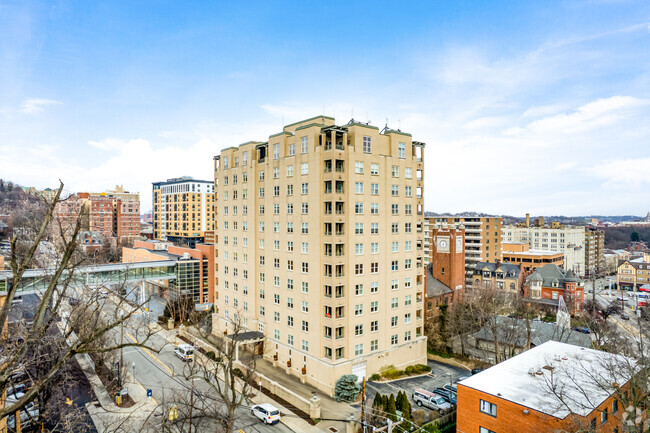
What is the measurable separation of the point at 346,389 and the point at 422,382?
9.71 meters

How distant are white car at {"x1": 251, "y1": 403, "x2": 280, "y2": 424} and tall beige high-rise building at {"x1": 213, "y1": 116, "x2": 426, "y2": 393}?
6.61 metres

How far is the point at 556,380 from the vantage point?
86.1ft

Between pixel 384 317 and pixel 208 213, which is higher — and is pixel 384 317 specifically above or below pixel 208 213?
below

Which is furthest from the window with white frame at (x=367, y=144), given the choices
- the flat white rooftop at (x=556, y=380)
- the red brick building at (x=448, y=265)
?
the red brick building at (x=448, y=265)

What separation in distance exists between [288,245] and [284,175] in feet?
25.6

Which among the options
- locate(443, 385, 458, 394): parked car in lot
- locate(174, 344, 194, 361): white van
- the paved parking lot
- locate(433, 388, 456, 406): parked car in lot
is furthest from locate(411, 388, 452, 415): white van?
locate(174, 344, 194, 361): white van

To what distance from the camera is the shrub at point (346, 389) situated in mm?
35625

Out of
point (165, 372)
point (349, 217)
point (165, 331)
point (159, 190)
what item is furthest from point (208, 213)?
point (349, 217)

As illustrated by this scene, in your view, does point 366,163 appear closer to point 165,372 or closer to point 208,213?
point 165,372

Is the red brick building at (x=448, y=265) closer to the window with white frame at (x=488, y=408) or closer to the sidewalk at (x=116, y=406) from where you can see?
the window with white frame at (x=488, y=408)

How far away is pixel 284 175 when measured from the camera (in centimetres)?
4291

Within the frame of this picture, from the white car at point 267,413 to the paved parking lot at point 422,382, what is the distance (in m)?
8.93

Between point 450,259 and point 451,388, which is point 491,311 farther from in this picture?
point 450,259

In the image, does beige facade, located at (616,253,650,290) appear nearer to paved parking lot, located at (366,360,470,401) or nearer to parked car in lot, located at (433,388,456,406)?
paved parking lot, located at (366,360,470,401)
